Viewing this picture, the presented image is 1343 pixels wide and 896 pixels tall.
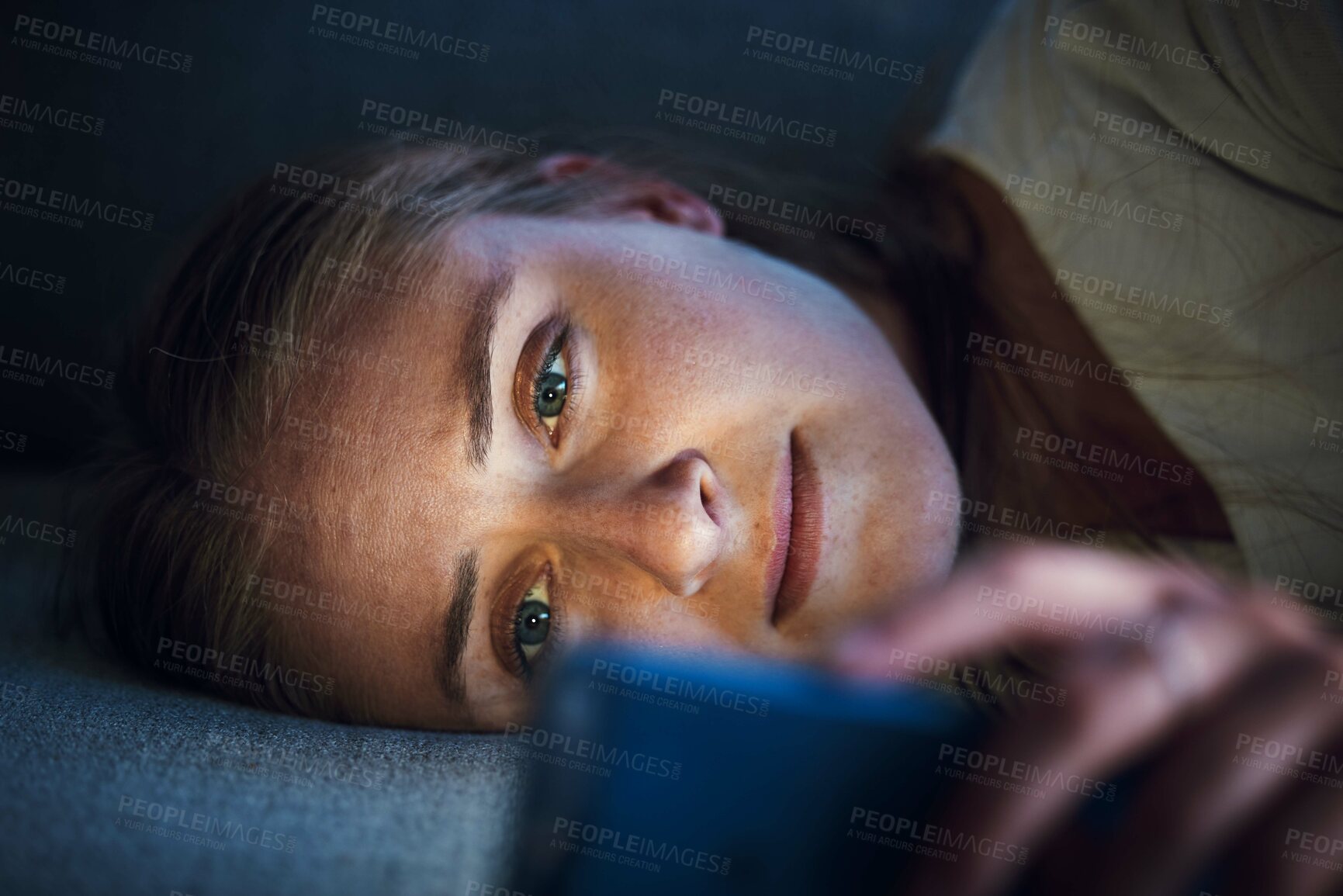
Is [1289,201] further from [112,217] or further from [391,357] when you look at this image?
[112,217]

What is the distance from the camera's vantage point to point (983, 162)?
2.55 ft

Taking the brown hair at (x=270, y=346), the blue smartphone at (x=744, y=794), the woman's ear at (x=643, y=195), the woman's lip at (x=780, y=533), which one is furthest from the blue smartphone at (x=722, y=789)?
the woman's ear at (x=643, y=195)

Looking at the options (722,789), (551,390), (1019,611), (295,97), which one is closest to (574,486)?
(551,390)

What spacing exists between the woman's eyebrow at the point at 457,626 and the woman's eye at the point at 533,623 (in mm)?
40

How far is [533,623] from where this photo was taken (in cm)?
64

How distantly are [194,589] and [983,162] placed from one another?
755 mm

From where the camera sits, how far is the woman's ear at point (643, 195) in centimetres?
81

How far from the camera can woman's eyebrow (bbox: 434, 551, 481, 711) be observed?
1.97ft

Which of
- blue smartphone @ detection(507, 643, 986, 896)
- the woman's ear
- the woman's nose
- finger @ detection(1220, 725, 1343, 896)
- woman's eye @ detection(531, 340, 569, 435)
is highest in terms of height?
the woman's ear

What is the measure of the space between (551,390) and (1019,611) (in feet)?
1.24

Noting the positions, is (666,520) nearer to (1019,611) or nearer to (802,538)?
(802,538)

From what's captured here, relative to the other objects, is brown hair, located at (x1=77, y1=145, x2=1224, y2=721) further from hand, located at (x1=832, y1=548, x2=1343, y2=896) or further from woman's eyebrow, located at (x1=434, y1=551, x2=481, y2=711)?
hand, located at (x1=832, y1=548, x2=1343, y2=896)

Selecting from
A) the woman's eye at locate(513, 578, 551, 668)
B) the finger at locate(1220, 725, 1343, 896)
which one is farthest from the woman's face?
the finger at locate(1220, 725, 1343, 896)

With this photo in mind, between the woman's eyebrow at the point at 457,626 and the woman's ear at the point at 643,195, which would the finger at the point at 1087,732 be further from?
the woman's ear at the point at 643,195
